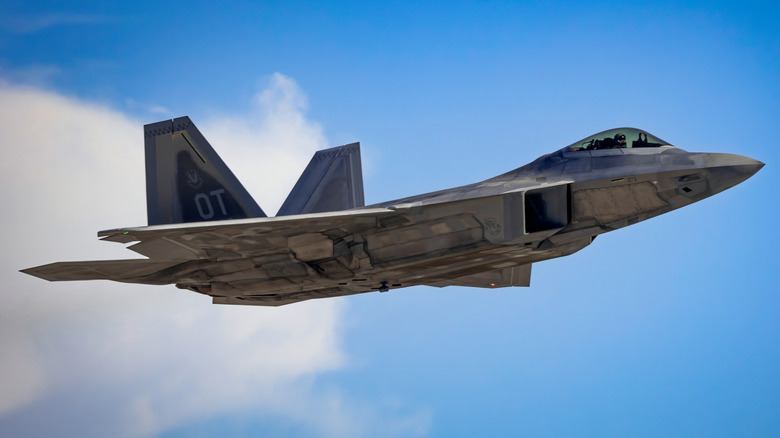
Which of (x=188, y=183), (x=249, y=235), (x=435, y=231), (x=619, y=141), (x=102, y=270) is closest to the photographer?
(x=619, y=141)

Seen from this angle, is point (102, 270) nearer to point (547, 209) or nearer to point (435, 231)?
point (435, 231)

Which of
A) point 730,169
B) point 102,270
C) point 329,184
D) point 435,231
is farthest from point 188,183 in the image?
point 730,169

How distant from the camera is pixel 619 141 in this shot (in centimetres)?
1675

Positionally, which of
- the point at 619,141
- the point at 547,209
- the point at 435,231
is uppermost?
the point at 619,141

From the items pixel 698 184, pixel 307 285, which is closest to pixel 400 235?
pixel 307 285

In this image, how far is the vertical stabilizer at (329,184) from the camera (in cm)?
2489

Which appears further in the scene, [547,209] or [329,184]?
[329,184]

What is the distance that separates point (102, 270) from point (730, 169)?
1312 centimetres

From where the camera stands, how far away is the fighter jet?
1620 cm

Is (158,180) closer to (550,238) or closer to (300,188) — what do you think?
(300,188)

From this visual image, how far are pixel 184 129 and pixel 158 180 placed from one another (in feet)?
4.94

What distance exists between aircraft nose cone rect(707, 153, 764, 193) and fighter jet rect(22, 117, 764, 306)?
2cm

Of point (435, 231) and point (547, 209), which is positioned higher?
point (547, 209)

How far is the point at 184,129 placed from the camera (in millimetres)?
21406
